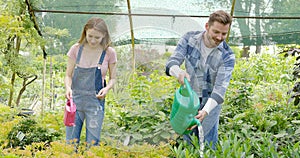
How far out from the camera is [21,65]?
4.49 meters

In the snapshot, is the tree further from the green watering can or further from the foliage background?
the green watering can

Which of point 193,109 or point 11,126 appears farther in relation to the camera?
point 11,126

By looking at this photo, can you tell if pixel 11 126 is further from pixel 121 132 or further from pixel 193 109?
pixel 193 109

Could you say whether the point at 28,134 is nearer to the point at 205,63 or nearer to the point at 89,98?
the point at 89,98

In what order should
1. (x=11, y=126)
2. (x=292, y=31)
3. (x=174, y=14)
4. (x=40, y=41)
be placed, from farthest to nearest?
(x=292, y=31) < (x=40, y=41) < (x=11, y=126) < (x=174, y=14)

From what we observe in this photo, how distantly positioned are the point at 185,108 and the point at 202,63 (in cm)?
39

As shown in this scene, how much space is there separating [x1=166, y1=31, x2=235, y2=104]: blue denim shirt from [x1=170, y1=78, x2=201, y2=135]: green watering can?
0.60ft

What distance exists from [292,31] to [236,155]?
280 cm

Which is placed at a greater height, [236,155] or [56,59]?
[56,59]

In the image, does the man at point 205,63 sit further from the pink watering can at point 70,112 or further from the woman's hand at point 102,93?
the pink watering can at point 70,112

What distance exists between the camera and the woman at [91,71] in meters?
2.61

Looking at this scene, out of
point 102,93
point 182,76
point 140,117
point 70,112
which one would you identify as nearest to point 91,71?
point 102,93

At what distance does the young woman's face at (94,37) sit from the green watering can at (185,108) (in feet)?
2.09

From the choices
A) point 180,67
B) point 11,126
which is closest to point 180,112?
point 180,67
